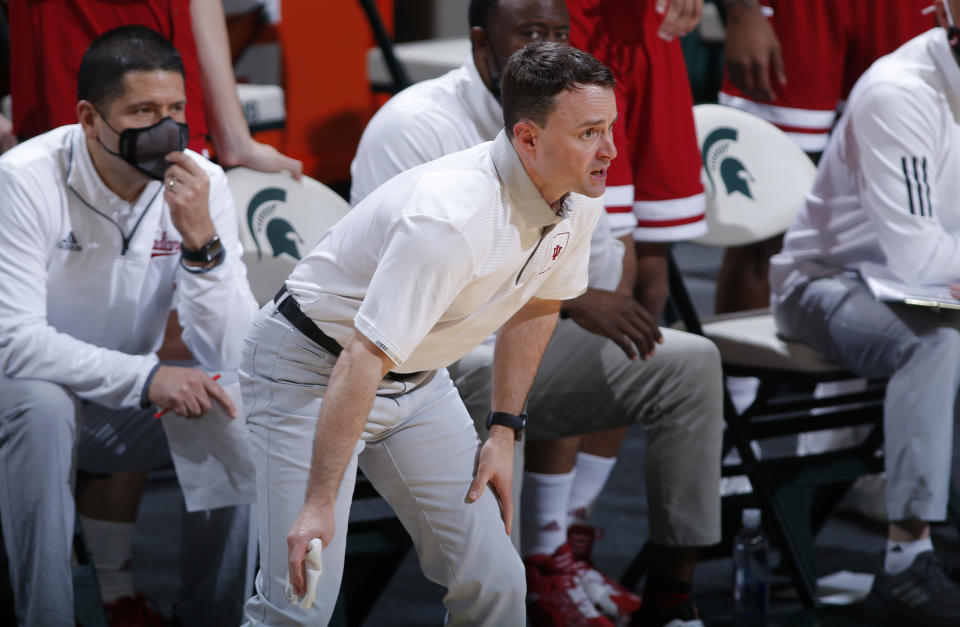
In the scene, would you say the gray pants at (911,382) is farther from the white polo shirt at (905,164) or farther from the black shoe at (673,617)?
the black shoe at (673,617)

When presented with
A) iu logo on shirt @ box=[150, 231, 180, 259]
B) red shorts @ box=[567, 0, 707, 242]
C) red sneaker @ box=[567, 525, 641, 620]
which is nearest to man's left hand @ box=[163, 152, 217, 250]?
iu logo on shirt @ box=[150, 231, 180, 259]

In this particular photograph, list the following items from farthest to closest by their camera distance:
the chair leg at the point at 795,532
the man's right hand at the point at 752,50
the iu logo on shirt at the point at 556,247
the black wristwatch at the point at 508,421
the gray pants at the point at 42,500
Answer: the man's right hand at the point at 752,50, the chair leg at the point at 795,532, the gray pants at the point at 42,500, the black wristwatch at the point at 508,421, the iu logo on shirt at the point at 556,247

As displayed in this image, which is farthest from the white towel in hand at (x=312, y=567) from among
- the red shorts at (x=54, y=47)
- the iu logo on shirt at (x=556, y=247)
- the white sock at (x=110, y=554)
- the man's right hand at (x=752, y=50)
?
the man's right hand at (x=752, y=50)

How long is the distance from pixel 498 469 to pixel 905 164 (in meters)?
1.42

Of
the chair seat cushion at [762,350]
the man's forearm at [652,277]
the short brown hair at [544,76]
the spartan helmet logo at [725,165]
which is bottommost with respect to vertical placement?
the chair seat cushion at [762,350]

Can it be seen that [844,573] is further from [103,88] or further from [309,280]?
[103,88]

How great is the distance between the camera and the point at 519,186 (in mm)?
2025

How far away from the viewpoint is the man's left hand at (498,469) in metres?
2.21

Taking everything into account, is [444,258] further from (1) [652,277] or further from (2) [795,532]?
(2) [795,532]

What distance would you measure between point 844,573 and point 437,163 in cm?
176

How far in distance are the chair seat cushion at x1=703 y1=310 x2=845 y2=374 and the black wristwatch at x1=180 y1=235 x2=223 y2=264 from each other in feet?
4.14

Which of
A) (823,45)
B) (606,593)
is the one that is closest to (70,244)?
(606,593)

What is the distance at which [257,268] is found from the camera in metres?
3.05

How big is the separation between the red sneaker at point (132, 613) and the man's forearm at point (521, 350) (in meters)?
0.96
